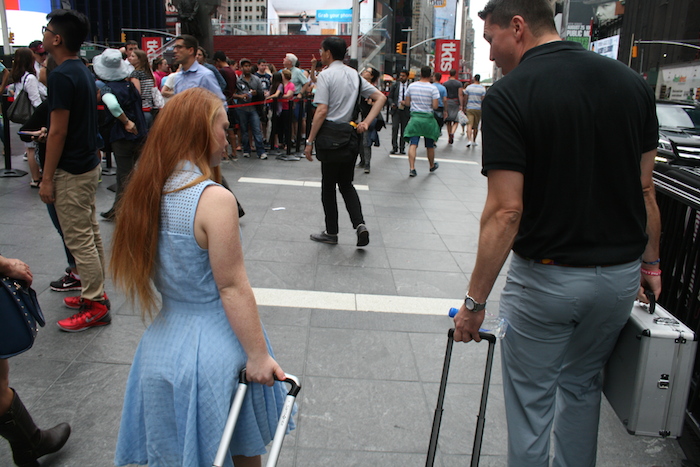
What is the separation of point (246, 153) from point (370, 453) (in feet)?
32.2

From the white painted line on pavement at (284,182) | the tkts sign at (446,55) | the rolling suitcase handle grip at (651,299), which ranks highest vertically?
the tkts sign at (446,55)

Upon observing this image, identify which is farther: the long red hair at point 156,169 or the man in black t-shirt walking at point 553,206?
the man in black t-shirt walking at point 553,206

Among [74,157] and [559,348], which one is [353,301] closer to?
[74,157]

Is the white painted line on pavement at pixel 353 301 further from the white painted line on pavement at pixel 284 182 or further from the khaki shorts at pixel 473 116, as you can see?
the khaki shorts at pixel 473 116

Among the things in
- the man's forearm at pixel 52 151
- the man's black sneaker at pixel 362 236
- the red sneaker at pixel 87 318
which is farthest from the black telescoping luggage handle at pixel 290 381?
the man's black sneaker at pixel 362 236

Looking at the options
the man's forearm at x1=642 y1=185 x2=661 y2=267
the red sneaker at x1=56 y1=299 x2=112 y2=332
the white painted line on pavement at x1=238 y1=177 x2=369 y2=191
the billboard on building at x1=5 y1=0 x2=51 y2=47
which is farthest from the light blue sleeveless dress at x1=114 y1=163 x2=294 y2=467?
Answer: the billboard on building at x1=5 y1=0 x2=51 y2=47

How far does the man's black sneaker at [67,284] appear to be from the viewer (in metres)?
4.58

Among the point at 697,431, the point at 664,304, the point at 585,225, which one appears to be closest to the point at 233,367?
the point at 585,225

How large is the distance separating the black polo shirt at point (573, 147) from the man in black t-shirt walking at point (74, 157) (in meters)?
2.97

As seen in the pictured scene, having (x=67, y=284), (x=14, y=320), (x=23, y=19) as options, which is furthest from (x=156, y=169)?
(x=23, y=19)

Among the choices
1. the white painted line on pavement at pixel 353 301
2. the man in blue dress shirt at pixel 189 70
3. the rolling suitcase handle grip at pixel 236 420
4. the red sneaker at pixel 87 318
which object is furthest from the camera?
the man in blue dress shirt at pixel 189 70

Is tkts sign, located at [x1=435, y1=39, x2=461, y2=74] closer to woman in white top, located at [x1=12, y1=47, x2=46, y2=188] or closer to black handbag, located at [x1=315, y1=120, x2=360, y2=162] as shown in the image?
woman in white top, located at [x1=12, y1=47, x2=46, y2=188]

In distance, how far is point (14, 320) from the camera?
7.30 feet

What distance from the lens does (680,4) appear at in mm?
31297
